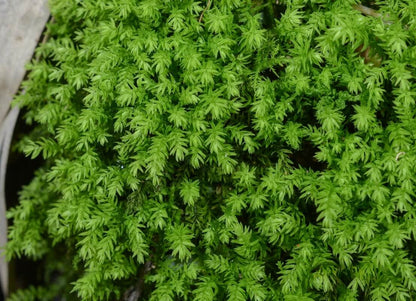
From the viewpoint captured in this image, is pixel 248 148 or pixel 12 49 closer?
pixel 248 148

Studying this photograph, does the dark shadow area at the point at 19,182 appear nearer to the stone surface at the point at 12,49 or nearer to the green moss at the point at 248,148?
the stone surface at the point at 12,49

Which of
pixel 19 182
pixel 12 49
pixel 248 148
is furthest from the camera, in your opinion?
pixel 19 182

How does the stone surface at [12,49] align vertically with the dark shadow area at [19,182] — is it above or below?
above

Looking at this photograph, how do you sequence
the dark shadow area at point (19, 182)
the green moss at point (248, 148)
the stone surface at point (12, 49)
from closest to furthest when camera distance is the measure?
the green moss at point (248, 148), the stone surface at point (12, 49), the dark shadow area at point (19, 182)

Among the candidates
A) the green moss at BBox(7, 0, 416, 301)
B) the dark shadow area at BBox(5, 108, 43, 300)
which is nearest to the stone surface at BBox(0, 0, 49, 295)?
the dark shadow area at BBox(5, 108, 43, 300)

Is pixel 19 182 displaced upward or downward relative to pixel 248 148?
downward

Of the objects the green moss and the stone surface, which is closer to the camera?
the green moss

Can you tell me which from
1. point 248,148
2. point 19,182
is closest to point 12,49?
point 19,182

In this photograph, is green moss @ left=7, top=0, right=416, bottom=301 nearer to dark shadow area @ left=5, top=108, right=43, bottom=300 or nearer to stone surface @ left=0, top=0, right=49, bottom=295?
stone surface @ left=0, top=0, right=49, bottom=295

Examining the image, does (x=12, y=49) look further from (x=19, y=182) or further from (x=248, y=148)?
(x=248, y=148)

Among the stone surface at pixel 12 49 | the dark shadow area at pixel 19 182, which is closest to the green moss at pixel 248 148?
the stone surface at pixel 12 49

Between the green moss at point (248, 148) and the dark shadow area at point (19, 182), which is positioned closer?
the green moss at point (248, 148)
